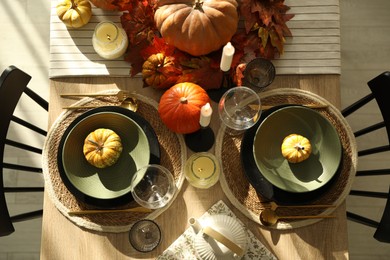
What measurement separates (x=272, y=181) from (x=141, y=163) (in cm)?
40

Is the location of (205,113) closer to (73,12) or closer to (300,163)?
(300,163)

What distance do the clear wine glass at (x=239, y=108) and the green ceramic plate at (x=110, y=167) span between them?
0.25 metres

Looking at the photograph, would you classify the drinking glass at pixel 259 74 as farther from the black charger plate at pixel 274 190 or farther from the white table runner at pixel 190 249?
the white table runner at pixel 190 249

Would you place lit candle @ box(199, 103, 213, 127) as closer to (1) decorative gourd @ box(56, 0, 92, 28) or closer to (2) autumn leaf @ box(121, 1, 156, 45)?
(2) autumn leaf @ box(121, 1, 156, 45)

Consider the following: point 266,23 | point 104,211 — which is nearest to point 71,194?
point 104,211

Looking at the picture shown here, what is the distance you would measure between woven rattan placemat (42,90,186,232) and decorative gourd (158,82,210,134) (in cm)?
7

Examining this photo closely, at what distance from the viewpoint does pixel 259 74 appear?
4.70ft

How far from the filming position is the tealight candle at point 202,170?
135 cm

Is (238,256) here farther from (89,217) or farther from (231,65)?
(231,65)

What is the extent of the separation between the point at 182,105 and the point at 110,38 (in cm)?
34

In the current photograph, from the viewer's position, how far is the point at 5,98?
4.69ft

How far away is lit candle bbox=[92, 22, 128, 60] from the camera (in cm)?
142

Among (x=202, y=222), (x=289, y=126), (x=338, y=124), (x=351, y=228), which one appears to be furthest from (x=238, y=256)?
(x=351, y=228)

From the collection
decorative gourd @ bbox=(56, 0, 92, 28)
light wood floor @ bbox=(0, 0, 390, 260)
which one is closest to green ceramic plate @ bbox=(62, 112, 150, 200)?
decorative gourd @ bbox=(56, 0, 92, 28)
